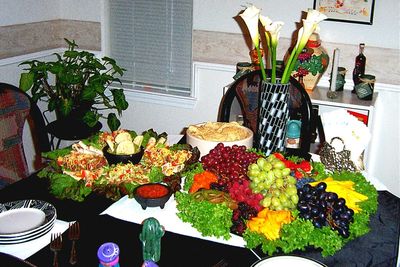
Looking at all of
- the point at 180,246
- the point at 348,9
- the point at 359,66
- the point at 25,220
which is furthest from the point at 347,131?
the point at 348,9

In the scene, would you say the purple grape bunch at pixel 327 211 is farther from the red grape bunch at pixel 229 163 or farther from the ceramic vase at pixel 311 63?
the ceramic vase at pixel 311 63

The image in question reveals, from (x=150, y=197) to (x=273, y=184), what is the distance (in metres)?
0.40

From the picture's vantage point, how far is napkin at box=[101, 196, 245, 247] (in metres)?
1.52

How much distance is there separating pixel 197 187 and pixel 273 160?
277mm

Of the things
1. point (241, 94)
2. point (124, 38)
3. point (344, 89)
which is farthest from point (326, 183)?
point (124, 38)

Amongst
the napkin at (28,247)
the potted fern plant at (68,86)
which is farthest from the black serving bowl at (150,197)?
the potted fern plant at (68,86)

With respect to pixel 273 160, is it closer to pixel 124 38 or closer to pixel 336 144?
pixel 336 144

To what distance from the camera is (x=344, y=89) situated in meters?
3.36

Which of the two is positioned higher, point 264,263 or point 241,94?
point 241,94

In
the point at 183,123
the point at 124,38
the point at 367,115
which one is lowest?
the point at 183,123

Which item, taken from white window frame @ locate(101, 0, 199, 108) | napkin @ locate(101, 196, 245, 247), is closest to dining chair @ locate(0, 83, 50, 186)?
napkin @ locate(101, 196, 245, 247)

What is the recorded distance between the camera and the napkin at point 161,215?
4.99 feet

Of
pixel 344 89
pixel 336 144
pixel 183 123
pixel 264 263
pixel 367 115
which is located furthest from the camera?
pixel 183 123

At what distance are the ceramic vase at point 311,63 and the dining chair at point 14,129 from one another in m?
1.62
